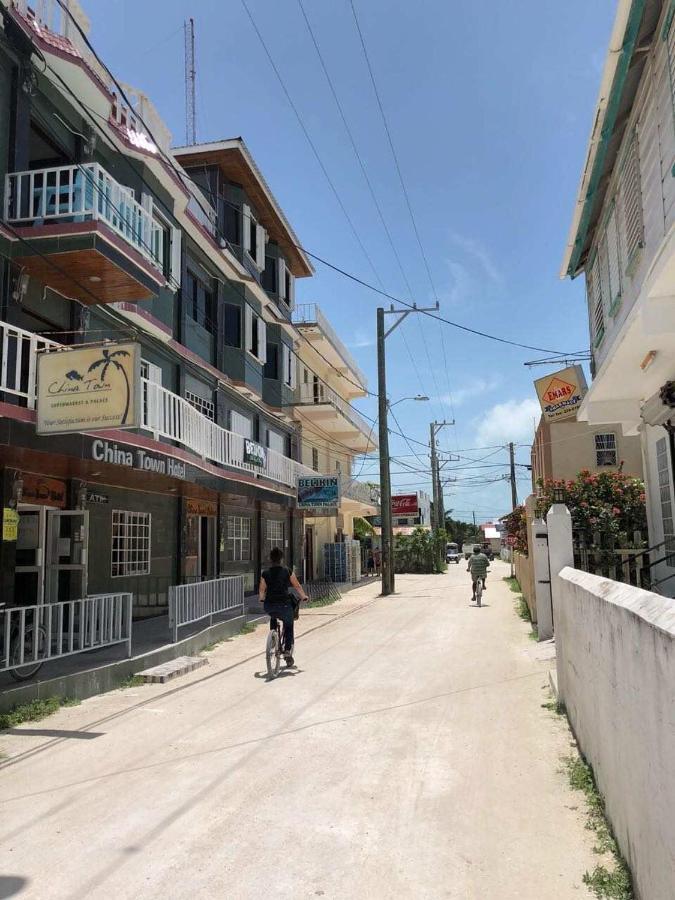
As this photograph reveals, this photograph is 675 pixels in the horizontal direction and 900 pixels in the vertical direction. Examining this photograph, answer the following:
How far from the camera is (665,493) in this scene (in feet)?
32.8

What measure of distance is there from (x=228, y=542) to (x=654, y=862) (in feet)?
60.7

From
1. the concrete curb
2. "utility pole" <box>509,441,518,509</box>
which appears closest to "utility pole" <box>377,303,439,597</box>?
the concrete curb

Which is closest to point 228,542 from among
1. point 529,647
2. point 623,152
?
point 529,647

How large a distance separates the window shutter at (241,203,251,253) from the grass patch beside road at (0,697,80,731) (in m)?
16.7

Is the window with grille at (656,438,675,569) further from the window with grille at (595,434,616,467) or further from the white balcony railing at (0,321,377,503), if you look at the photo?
the window with grille at (595,434,616,467)

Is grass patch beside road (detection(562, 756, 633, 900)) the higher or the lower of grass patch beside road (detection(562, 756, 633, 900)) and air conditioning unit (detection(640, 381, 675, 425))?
the lower

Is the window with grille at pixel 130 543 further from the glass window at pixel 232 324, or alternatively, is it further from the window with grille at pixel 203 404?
the glass window at pixel 232 324

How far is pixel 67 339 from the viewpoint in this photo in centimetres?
1269

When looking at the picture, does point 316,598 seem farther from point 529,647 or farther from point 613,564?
point 613,564

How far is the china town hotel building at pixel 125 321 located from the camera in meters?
10.8

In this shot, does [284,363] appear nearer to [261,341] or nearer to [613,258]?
[261,341]

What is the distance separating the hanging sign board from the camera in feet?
72.7

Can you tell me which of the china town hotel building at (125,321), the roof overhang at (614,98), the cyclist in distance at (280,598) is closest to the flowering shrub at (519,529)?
the china town hotel building at (125,321)

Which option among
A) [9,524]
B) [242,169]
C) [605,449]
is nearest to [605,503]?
[9,524]
